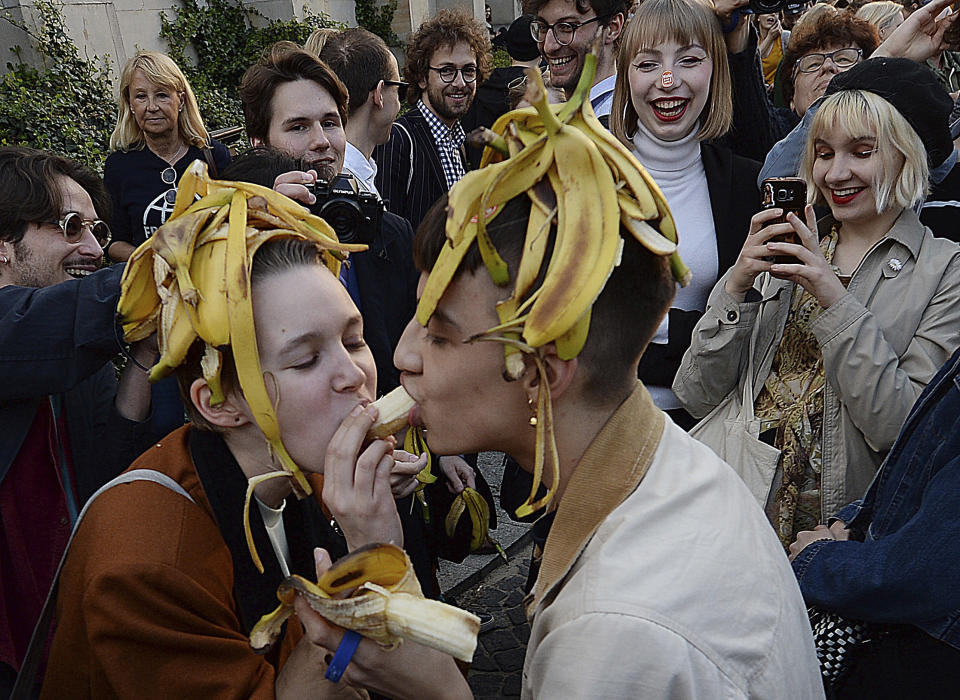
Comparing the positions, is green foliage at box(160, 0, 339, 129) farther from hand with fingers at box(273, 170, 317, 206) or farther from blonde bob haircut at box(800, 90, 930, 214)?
blonde bob haircut at box(800, 90, 930, 214)

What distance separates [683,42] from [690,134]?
39 centimetres

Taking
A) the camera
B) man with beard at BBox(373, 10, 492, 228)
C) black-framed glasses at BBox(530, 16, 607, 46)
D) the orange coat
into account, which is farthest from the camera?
man with beard at BBox(373, 10, 492, 228)

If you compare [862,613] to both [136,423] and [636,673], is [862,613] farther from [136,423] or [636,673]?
[136,423]

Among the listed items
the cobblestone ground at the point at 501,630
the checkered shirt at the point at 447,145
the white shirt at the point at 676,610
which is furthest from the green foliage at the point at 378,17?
the white shirt at the point at 676,610

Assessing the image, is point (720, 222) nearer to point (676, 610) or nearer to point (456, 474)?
point (456, 474)

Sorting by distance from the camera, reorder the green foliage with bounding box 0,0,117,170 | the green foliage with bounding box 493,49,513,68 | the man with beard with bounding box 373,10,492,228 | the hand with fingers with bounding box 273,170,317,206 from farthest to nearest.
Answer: the green foliage with bounding box 493,49,513,68
the green foliage with bounding box 0,0,117,170
the man with beard with bounding box 373,10,492,228
the hand with fingers with bounding box 273,170,317,206

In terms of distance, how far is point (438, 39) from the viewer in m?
5.91

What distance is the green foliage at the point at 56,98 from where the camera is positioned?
7262mm

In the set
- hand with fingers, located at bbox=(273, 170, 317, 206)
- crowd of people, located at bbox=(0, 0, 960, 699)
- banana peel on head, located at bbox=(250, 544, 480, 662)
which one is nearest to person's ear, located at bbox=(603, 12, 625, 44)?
crowd of people, located at bbox=(0, 0, 960, 699)

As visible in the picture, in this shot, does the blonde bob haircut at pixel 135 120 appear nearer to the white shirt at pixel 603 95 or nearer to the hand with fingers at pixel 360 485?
the white shirt at pixel 603 95

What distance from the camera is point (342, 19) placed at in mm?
13883

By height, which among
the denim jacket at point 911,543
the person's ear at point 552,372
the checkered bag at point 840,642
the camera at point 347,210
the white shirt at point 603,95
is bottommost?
the checkered bag at point 840,642

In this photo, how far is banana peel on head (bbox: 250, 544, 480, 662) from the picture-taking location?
4.72ft

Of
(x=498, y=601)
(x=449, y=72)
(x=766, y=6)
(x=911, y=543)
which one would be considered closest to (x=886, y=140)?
(x=766, y=6)
